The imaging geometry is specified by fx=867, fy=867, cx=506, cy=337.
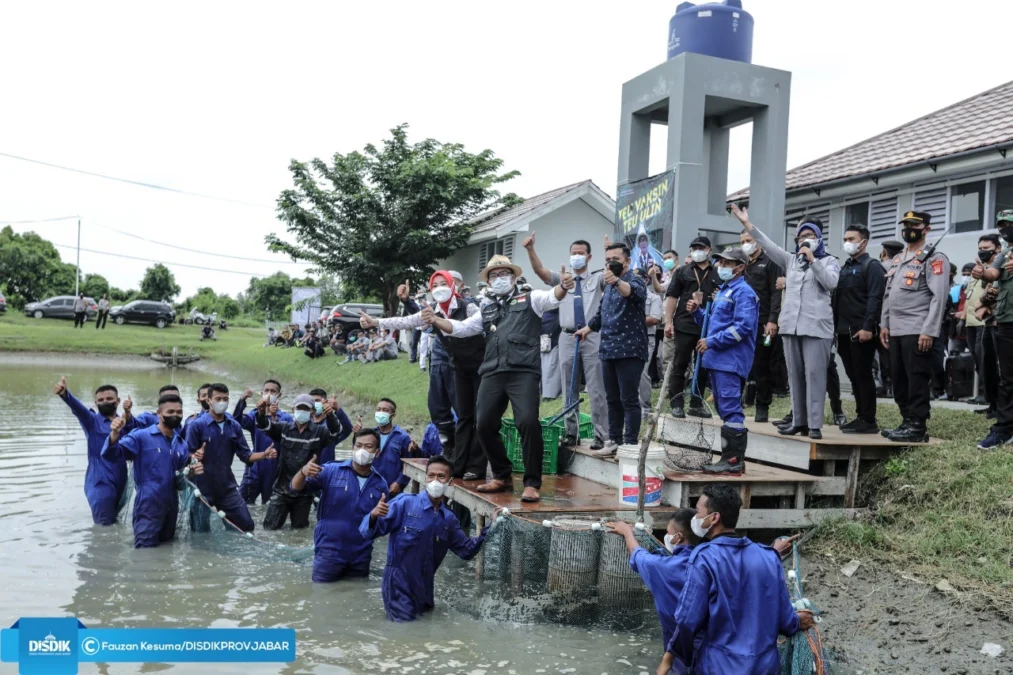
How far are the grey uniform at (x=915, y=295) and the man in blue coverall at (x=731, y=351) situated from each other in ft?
5.38

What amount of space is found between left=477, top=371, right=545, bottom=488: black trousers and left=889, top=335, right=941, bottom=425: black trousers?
3532mm

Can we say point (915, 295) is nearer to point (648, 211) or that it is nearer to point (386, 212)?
point (648, 211)

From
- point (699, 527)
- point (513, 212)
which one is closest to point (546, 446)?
point (699, 527)

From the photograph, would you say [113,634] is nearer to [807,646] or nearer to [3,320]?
[807,646]

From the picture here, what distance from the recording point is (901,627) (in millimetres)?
6203

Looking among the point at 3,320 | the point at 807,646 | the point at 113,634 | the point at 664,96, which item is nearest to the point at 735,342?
the point at 807,646

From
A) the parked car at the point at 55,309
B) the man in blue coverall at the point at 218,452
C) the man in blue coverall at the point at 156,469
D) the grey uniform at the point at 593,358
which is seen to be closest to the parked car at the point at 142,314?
the parked car at the point at 55,309

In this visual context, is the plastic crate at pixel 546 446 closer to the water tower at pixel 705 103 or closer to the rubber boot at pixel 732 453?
the rubber boot at pixel 732 453

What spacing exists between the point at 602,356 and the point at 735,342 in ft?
4.25

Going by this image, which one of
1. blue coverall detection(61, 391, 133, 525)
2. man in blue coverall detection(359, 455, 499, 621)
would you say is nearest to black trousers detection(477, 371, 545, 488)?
man in blue coverall detection(359, 455, 499, 621)

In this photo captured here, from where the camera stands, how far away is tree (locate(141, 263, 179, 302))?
6862cm

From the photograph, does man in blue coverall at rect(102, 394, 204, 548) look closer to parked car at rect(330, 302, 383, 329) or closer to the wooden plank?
the wooden plank

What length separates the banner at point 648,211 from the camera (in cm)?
1375

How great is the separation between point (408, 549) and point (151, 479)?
11.6 ft
